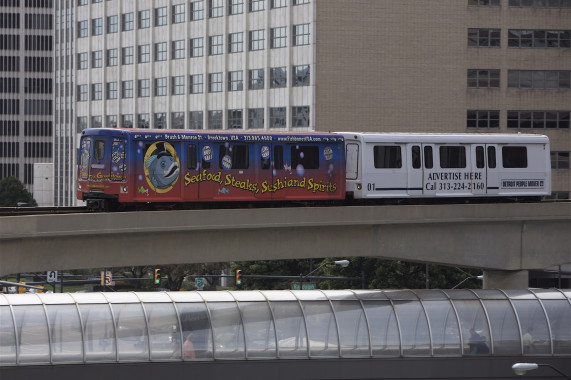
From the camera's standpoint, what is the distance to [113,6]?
11819 cm

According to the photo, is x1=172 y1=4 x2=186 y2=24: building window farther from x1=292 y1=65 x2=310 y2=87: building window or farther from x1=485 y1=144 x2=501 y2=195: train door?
x1=485 y1=144 x2=501 y2=195: train door

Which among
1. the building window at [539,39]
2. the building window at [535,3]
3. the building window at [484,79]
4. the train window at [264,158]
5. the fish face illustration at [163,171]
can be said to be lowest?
the fish face illustration at [163,171]

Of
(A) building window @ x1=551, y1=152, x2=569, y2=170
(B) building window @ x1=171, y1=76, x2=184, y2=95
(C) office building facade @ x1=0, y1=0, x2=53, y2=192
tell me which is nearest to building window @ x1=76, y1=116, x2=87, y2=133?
(B) building window @ x1=171, y1=76, x2=184, y2=95

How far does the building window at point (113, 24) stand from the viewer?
4628 inches

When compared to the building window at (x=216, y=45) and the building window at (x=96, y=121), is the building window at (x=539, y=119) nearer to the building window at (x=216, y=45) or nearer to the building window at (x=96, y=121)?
the building window at (x=216, y=45)

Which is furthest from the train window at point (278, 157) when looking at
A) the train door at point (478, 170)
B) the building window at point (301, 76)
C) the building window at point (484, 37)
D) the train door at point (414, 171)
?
the building window at point (301, 76)

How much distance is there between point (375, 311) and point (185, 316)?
5.89 metres

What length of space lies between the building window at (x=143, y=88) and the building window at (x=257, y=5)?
601 inches

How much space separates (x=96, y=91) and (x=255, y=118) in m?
24.5

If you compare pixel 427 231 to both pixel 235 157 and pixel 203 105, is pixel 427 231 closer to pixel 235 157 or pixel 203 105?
pixel 235 157

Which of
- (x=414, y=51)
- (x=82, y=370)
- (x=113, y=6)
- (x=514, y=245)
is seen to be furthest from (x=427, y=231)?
(x=113, y=6)

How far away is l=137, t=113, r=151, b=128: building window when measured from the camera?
113500mm

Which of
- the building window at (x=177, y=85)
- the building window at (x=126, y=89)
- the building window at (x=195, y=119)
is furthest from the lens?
Answer: the building window at (x=126, y=89)

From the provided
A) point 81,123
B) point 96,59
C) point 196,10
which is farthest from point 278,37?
point 81,123
